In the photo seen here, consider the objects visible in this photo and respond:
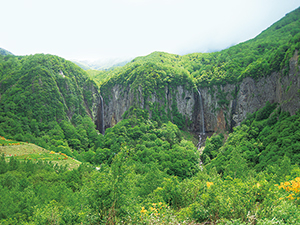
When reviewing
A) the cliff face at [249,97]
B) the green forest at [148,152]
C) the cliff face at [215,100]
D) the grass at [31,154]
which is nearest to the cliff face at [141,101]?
the cliff face at [215,100]

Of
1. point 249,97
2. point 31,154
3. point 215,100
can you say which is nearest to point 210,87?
point 215,100

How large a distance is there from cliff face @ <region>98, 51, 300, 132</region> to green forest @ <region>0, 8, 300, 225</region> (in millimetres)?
3063

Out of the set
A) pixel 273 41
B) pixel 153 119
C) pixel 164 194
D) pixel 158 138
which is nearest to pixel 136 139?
pixel 158 138

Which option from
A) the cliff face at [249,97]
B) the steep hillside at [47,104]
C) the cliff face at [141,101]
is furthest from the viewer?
the cliff face at [141,101]

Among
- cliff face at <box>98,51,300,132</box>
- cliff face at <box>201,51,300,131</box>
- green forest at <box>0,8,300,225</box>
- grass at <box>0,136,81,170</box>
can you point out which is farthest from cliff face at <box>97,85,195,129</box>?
grass at <box>0,136,81,170</box>

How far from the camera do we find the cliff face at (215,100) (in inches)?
2854

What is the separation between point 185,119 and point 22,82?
238 ft

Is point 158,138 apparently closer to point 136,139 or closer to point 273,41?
point 136,139

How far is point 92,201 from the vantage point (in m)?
16.1

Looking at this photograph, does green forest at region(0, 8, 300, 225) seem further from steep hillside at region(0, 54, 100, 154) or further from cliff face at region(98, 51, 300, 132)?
cliff face at region(98, 51, 300, 132)

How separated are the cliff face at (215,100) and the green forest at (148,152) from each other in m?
3.06

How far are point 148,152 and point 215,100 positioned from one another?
4353cm

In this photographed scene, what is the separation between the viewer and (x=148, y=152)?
67.8 metres

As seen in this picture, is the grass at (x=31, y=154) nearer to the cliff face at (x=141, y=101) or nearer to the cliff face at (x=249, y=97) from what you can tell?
the cliff face at (x=141, y=101)
